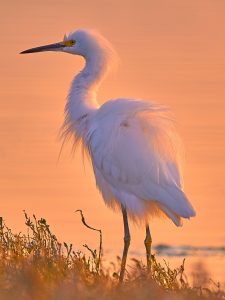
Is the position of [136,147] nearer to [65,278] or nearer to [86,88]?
[86,88]

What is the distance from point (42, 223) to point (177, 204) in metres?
1.35

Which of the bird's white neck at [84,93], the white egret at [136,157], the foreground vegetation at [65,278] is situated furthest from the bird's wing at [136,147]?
the foreground vegetation at [65,278]

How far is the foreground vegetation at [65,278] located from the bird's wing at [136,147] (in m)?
1.26

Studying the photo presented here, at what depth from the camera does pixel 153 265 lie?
833 cm

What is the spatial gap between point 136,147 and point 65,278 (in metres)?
3.18

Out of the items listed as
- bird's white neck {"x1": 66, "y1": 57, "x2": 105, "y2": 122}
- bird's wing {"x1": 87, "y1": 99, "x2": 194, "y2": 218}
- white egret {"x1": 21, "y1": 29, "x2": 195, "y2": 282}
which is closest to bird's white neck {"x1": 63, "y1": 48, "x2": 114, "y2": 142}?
bird's white neck {"x1": 66, "y1": 57, "x2": 105, "y2": 122}

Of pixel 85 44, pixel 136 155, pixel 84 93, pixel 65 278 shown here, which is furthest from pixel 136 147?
pixel 65 278

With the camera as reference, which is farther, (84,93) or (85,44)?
(85,44)

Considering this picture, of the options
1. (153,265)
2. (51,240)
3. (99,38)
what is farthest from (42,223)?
(99,38)

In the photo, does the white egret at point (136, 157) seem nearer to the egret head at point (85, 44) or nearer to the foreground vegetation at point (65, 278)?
the egret head at point (85, 44)

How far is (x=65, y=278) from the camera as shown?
6605 mm

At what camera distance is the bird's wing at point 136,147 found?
374 inches

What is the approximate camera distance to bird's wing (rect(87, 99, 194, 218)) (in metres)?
9.50

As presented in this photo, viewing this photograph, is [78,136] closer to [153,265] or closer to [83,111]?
[83,111]
